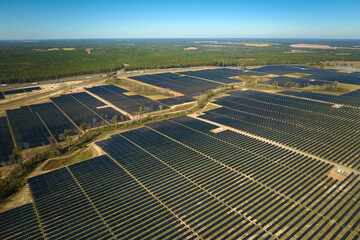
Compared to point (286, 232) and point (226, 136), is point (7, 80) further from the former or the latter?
point (286, 232)

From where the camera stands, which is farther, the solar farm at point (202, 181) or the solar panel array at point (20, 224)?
the solar farm at point (202, 181)

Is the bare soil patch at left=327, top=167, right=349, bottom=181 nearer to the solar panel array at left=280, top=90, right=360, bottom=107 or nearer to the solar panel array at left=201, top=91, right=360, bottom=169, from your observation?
the solar panel array at left=201, top=91, right=360, bottom=169

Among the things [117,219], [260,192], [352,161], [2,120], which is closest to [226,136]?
[260,192]

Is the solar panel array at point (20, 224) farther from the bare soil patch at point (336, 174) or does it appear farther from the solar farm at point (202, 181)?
the bare soil patch at point (336, 174)

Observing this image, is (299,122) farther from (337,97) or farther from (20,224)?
(20,224)

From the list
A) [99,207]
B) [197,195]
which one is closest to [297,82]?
[197,195]

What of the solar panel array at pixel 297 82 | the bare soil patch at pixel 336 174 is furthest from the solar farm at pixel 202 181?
the solar panel array at pixel 297 82
